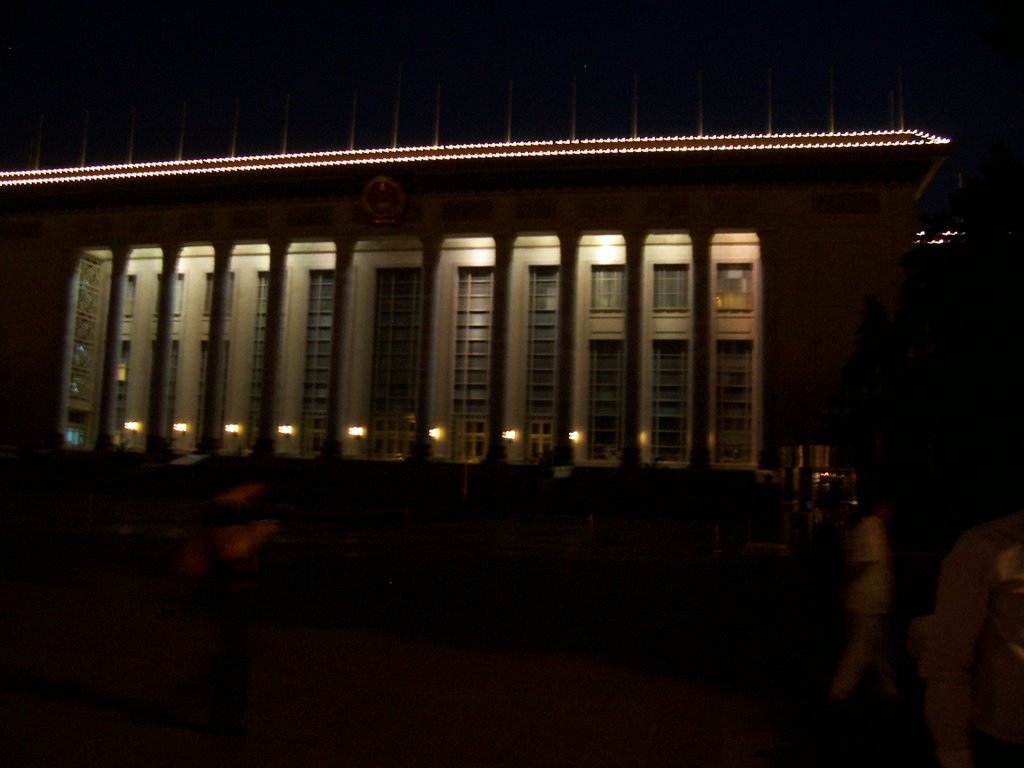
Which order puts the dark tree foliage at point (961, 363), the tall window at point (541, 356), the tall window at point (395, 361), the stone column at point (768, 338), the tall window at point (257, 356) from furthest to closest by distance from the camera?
1. the tall window at point (257, 356)
2. the tall window at point (395, 361)
3. the tall window at point (541, 356)
4. the stone column at point (768, 338)
5. the dark tree foliage at point (961, 363)

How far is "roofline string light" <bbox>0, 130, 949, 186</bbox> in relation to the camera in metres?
40.1

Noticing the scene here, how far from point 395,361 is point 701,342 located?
14880mm

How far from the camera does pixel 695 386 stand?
40.8m

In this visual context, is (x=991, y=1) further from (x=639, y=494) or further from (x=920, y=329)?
(x=639, y=494)

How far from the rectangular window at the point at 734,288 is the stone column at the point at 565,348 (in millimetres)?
6573

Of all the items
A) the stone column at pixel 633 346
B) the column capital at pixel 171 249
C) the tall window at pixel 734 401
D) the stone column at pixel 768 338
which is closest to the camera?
the stone column at pixel 768 338

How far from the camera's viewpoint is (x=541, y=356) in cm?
4538

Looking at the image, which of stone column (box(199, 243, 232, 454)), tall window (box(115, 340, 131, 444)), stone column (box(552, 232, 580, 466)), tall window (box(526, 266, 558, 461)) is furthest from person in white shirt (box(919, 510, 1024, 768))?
tall window (box(115, 340, 131, 444))

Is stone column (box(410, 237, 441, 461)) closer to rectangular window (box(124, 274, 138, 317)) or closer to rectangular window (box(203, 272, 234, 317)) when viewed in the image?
rectangular window (box(203, 272, 234, 317))

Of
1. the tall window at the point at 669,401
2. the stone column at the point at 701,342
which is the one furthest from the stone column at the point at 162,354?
the stone column at the point at 701,342

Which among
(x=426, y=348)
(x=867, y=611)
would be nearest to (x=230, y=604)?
(x=867, y=611)

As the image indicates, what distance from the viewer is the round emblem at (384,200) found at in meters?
43.8

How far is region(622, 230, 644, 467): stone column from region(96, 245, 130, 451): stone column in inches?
959

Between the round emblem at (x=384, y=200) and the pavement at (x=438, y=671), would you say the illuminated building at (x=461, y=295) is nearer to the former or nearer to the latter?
the round emblem at (x=384, y=200)
